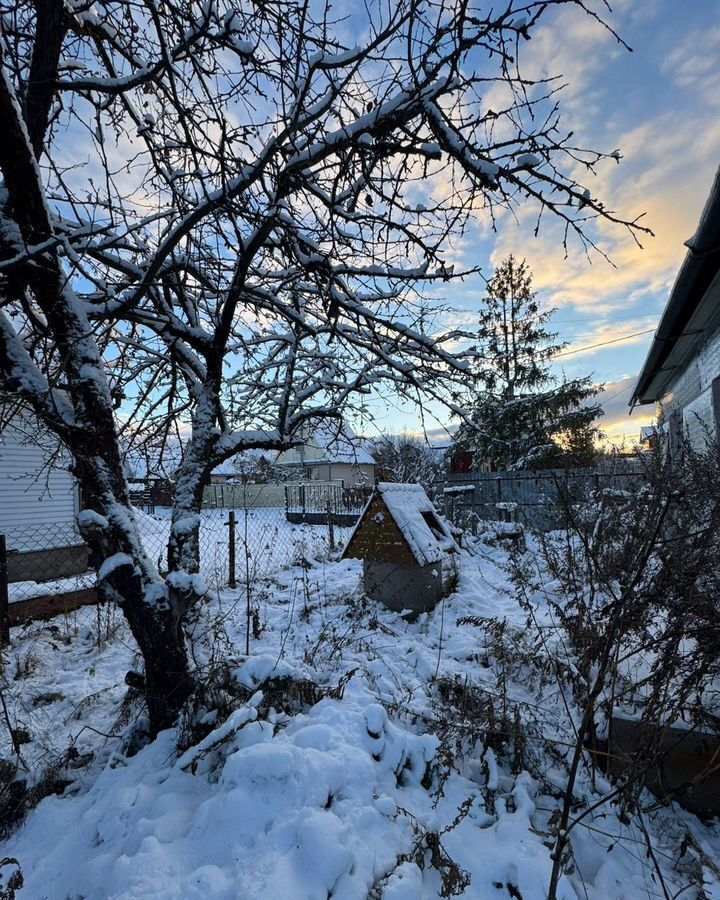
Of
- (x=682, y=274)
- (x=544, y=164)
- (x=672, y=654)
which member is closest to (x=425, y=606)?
(x=672, y=654)

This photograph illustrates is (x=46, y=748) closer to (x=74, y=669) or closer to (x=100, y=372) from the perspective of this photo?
(x=74, y=669)

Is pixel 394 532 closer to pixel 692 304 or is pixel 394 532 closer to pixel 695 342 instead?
pixel 692 304

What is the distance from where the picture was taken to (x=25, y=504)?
11.2 m

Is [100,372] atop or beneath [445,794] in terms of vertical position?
atop

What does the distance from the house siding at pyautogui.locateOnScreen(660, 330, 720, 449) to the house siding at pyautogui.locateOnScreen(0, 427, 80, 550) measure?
1219 cm

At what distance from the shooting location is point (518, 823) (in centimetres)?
207

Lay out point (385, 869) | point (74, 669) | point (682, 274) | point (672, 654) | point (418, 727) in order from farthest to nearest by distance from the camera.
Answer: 1. point (682, 274)
2. point (74, 669)
3. point (418, 727)
4. point (672, 654)
5. point (385, 869)

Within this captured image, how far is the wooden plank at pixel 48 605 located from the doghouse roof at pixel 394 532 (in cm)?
381

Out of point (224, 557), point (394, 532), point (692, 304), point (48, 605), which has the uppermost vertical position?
point (692, 304)

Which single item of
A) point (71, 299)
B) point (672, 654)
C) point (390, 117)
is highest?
point (390, 117)

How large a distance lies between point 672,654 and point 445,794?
129cm

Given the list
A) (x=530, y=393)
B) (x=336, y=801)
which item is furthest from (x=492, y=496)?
(x=336, y=801)

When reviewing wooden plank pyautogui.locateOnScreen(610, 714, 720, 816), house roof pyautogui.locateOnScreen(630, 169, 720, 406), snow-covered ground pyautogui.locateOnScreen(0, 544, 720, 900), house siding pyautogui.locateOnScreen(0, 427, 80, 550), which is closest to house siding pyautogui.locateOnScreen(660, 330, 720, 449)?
house roof pyautogui.locateOnScreen(630, 169, 720, 406)

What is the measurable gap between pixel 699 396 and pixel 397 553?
5.77m
